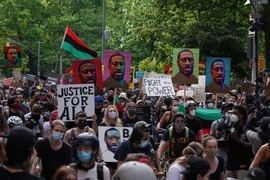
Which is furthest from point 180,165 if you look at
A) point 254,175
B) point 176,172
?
point 254,175

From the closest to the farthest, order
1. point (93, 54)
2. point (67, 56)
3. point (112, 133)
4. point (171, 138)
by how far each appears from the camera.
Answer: point (171, 138), point (112, 133), point (93, 54), point (67, 56)

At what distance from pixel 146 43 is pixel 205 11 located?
588 cm

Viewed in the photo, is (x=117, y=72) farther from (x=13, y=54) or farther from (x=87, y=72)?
(x=13, y=54)

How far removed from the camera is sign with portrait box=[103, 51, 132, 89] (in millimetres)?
19328

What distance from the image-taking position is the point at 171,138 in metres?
11.0

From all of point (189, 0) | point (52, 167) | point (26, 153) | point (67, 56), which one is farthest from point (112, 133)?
point (67, 56)

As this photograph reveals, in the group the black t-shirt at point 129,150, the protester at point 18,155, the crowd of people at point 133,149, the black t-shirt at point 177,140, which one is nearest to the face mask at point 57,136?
the crowd of people at point 133,149

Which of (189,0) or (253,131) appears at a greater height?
(189,0)

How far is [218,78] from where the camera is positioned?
22.0 m

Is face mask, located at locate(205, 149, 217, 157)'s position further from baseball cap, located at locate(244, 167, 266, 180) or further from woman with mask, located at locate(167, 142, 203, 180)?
baseball cap, located at locate(244, 167, 266, 180)

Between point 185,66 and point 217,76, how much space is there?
91 cm

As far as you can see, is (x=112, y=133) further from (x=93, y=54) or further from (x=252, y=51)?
(x=252, y=51)

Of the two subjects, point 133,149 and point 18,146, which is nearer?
point 18,146

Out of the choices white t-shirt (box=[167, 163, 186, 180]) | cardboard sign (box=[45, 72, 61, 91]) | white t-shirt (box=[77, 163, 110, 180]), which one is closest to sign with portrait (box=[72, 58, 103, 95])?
white t-shirt (box=[167, 163, 186, 180])
